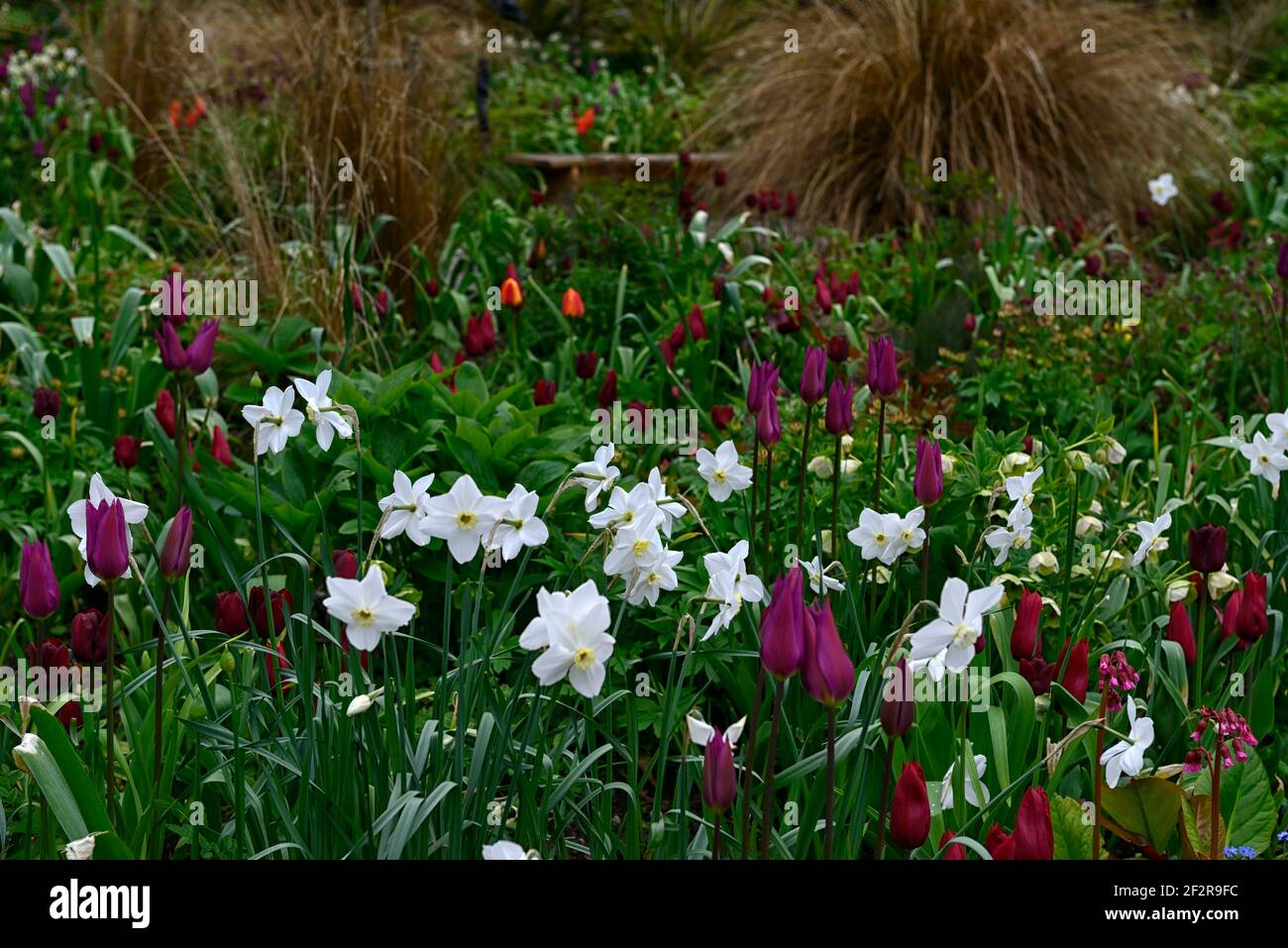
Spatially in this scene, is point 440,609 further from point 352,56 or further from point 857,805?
point 352,56

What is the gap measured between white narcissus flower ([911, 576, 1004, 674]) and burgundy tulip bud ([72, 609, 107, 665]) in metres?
1.27

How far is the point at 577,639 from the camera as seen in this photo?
147cm

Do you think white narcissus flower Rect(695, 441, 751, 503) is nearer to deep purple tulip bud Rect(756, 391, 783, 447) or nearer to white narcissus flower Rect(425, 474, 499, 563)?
deep purple tulip bud Rect(756, 391, 783, 447)

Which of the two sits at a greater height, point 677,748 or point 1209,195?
point 1209,195

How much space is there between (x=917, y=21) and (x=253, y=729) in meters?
5.10

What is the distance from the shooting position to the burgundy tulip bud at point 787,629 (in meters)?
1.41

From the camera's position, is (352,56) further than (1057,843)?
Yes

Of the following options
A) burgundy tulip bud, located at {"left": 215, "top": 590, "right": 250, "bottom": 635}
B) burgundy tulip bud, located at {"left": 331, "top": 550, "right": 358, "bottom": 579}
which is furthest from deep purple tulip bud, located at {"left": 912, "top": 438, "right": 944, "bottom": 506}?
burgundy tulip bud, located at {"left": 215, "top": 590, "right": 250, "bottom": 635}

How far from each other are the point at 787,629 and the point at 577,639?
232mm

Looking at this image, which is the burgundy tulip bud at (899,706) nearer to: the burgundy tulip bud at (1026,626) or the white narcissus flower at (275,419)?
the burgundy tulip bud at (1026,626)

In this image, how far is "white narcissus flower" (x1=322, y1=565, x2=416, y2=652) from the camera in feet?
5.11

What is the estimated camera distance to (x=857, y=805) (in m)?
1.81

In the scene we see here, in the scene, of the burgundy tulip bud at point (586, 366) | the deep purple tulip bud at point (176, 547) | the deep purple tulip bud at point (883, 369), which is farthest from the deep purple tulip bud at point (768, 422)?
the burgundy tulip bud at point (586, 366)

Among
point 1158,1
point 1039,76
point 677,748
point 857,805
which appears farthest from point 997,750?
point 1158,1
